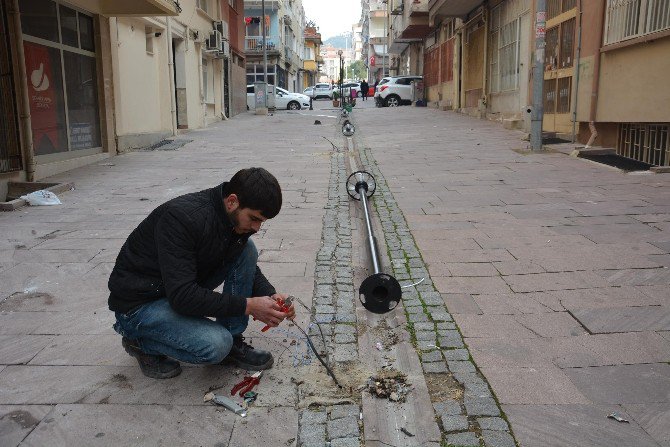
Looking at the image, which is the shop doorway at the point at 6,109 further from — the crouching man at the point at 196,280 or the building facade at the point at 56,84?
the crouching man at the point at 196,280

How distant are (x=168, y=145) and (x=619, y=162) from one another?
10.1 m

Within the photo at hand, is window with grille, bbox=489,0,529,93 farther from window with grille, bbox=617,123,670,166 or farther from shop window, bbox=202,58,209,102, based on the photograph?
shop window, bbox=202,58,209,102

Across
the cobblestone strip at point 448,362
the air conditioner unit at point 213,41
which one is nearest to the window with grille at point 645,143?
the cobblestone strip at point 448,362

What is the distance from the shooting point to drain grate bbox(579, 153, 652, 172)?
9742 mm

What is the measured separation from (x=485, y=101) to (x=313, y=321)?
1868 cm

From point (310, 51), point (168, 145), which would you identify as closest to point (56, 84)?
point (168, 145)

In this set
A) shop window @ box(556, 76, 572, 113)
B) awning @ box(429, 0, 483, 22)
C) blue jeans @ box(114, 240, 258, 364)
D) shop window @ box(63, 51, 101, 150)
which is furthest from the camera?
awning @ box(429, 0, 483, 22)

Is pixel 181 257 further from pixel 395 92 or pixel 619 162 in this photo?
pixel 395 92

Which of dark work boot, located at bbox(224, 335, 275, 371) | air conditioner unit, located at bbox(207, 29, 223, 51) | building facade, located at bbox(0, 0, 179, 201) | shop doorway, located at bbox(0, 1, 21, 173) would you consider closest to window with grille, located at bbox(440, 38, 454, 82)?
air conditioner unit, located at bbox(207, 29, 223, 51)

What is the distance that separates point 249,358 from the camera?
10.8 ft

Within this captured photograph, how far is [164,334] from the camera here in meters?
3.00

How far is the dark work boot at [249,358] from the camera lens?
10.8ft

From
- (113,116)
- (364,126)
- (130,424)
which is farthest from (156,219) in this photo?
(364,126)

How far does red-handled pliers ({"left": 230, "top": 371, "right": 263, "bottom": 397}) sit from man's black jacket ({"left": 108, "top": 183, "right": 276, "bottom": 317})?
17.7 inches
